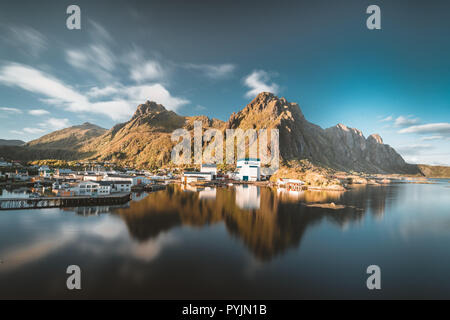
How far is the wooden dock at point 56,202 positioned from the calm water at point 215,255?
9.93 feet

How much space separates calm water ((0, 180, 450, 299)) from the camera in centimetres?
1145

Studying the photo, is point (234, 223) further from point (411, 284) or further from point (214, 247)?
point (411, 284)

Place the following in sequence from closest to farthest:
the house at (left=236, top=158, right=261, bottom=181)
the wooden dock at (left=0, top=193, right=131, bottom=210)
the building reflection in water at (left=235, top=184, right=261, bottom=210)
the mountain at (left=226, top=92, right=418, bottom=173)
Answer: the wooden dock at (left=0, top=193, right=131, bottom=210) → the building reflection in water at (left=235, top=184, right=261, bottom=210) → the house at (left=236, top=158, right=261, bottom=181) → the mountain at (left=226, top=92, right=418, bottom=173)

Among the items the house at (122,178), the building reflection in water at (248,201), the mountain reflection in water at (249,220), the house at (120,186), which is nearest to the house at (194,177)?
the house at (122,178)

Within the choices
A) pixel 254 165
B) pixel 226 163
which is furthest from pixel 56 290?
pixel 226 163

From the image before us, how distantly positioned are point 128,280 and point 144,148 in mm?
158554

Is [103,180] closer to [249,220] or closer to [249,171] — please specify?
[249,220]

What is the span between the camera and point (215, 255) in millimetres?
15703

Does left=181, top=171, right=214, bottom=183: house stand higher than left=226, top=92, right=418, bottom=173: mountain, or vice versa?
left=226, top=92, right=418, bottom=173: mountain

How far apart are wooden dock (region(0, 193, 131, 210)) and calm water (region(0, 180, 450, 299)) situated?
3028 millimetres

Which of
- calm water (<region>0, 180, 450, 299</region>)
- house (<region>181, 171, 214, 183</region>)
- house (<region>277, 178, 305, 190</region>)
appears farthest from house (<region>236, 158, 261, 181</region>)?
calm water (<region>0, 180, 450, 299</region>)

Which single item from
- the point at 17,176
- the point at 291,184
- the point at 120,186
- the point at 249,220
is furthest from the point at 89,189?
the point at 291,184

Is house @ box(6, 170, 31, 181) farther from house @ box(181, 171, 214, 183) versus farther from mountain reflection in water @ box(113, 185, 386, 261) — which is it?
mountain reflection in water @ box(113, 185, 386, 261)

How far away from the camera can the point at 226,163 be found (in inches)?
4658
